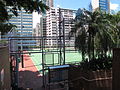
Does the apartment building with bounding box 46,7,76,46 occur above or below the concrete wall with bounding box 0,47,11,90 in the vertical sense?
above

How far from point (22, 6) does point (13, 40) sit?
11.7 feet

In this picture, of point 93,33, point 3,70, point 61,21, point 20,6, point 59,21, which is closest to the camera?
point 20,6

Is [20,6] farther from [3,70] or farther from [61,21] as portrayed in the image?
[61,21]

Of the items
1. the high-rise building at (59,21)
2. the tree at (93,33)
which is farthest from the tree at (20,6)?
the high-rise building at (59,21)

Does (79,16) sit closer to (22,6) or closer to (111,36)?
(111,36)

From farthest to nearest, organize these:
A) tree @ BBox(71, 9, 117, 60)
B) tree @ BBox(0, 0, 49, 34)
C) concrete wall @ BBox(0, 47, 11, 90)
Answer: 1. tree @ BBox(71, 9, 117, 60)
2. concrete wall @ BBox(0, 47, 11, 90)
3. tree @ BBox(0, 0, 49, 34)

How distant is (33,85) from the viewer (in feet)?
21.6

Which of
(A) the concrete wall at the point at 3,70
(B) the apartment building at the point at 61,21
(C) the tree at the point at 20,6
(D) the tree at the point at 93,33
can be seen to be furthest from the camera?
(B) the apartment building at the point at 61,21

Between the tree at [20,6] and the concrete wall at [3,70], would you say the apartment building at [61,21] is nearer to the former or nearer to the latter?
the concrete wall at [3,70]

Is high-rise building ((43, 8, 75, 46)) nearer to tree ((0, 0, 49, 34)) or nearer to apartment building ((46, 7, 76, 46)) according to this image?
apartment building ((46, 7, 76, 46))

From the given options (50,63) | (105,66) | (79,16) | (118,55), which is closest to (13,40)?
(50,63)

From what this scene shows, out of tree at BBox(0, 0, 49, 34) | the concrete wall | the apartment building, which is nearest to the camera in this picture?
tree at BBox(0, 0, 49, 34)

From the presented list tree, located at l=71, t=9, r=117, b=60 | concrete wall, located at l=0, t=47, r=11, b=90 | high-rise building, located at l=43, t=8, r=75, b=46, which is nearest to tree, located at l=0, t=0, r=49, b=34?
concrete wall, located at l=0, t=47, r=11, b=90

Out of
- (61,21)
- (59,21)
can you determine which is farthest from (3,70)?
(59,21)
